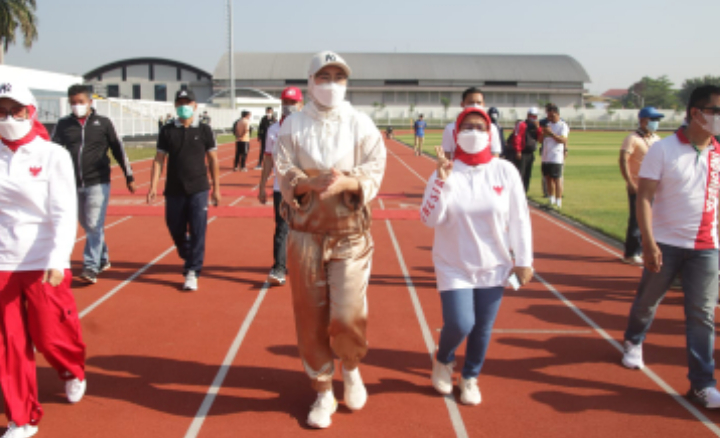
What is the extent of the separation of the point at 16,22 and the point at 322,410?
48.6 meters

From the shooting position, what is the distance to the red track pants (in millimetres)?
3582

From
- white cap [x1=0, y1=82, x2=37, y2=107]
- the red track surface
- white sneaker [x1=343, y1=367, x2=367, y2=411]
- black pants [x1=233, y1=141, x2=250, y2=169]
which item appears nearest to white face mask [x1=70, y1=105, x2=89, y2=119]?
the red track surface

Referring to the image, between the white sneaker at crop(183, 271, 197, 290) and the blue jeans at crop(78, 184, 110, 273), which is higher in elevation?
the blue jeans at crop(78, 184, 110, 273)

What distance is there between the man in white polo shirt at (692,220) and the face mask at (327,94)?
2266 mm

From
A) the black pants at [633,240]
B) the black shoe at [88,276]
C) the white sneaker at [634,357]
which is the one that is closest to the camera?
the white sneaker at [634,357]

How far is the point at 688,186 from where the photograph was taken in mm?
4207

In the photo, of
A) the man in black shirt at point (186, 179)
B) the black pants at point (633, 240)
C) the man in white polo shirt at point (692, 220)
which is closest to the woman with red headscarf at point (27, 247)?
the man in black shirt at point (186, 179)

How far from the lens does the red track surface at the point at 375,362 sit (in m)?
3.85

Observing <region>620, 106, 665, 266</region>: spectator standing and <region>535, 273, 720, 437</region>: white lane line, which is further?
<region>620, 106, 665, 266</region>: spectator standing

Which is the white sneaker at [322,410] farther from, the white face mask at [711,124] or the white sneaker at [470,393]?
the white face mask at [711,124]

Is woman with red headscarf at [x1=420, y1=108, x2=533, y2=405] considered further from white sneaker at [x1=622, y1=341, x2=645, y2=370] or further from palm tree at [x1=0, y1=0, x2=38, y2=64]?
palm tree at [x1=0, y1=0, x2=38, y2=64]

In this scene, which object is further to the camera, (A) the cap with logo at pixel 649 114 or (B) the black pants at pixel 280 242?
(A) the cap with logo at pixel 649 114

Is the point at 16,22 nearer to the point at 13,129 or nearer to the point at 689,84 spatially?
the point at 13,129

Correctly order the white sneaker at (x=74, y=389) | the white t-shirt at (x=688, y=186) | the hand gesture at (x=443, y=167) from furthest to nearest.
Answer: the white t-shirt at (x=688, y=186) → the white sneaker at (x=74, y=389) → the hand gesture at (x=443, y=167)
